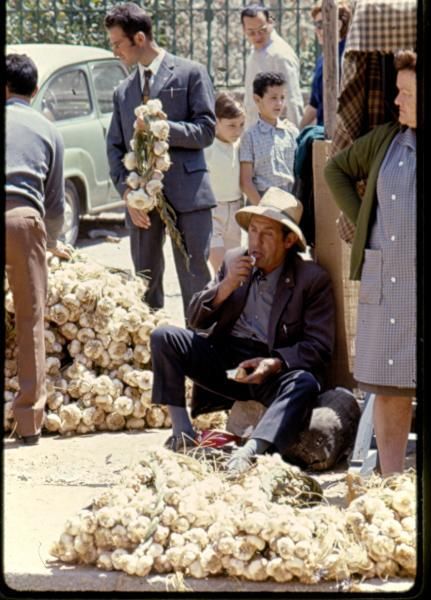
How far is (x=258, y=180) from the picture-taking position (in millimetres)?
8477

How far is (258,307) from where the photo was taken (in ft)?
19.7

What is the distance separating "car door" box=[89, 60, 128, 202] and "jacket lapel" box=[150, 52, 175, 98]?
5.48 metres

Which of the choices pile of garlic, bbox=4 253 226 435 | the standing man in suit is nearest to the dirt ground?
pile of garlic, bbox=4 253 226 435

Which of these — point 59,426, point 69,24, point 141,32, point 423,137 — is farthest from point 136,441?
point 69,24

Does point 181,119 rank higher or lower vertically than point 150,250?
higher

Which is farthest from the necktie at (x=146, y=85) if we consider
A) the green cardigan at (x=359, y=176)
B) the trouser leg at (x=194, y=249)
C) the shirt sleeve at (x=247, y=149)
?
the green cardigan at (x=359, y=176)

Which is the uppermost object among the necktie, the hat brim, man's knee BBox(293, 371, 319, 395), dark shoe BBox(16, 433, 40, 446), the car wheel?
the necktie

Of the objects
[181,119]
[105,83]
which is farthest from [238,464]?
[105,83]

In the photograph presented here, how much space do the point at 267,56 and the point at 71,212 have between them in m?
2.87

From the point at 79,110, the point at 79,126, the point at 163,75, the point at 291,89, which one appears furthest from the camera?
the point at 79,110

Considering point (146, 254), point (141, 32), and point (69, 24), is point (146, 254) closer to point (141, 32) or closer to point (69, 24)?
point (141, 32)

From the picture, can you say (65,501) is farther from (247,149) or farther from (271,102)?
(271,102)

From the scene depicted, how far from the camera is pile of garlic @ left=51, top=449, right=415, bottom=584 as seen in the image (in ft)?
13.7

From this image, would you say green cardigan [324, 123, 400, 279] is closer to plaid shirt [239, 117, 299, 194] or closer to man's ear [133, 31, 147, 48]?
man's ear [133, 31, 147, 48]
